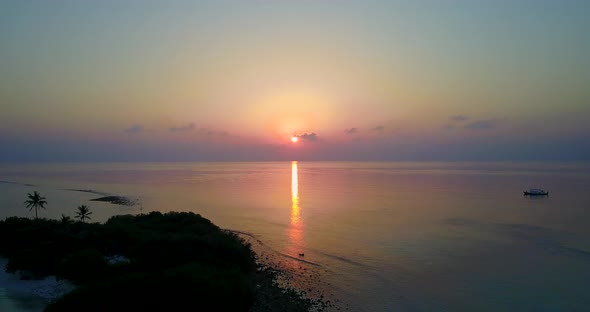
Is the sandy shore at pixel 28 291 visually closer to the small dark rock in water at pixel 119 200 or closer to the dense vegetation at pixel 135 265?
the dense vegetation at pixel 135 265

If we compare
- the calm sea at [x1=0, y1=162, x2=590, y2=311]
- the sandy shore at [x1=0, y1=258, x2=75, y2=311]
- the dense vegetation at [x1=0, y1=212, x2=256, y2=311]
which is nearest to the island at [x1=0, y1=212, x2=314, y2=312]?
the dense vegetation at [x1=0, y1=212, x2=256, y2=311]

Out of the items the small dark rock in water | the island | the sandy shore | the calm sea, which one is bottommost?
the calm sea

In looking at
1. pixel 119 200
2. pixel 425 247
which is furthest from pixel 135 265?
pixel 119 200

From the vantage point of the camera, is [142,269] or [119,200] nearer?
[142,269]

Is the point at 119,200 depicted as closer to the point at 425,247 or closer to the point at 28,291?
the point at 28,291

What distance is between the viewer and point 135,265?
1153 inches

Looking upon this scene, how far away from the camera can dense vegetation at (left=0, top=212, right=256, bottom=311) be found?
22047 mm

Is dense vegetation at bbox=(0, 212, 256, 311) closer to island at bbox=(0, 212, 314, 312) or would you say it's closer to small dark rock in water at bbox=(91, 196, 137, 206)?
island at bbox=(0, 212, 314, 312)

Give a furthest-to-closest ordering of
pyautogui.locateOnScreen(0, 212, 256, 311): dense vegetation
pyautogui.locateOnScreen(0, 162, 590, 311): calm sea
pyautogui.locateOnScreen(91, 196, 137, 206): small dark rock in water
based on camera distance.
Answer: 1. pyautogui.locateOnScreen(91, 196, 137, 206): small dark rock in water
2. pyautogui.locateOnScreen(0, 162, 590, 311): calm sea
3. pyautogui.locateOnScreen(0, 212, 256, 311): dense vegetation

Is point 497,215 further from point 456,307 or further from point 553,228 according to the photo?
point 456,307

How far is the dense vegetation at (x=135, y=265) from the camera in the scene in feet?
72.3

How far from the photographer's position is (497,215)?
7388 cm

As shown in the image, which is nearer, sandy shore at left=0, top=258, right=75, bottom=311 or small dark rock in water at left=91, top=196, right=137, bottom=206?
sandy shore at left=0, top=258, right=75, bottom=311

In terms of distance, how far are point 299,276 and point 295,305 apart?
854 cm
